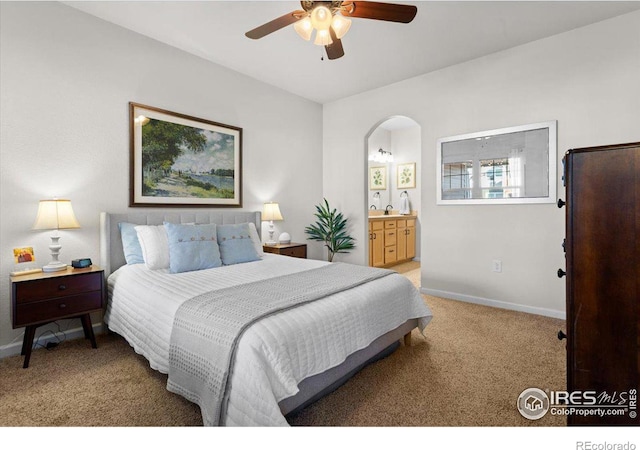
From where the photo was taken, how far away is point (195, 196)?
3408 millimetres

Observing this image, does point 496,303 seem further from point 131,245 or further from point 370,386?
point 131,245

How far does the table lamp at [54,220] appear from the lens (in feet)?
7.52

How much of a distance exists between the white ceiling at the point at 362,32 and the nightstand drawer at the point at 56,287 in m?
2.16

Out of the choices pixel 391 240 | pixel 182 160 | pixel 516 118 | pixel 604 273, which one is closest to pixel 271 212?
pixel 182 160

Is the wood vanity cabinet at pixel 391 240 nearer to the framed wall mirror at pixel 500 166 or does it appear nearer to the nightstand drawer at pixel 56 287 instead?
the framed wall mirror at pixel 500 166

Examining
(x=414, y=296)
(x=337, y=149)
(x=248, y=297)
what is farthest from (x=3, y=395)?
(x=337, y=149)

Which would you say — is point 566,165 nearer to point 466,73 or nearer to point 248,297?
point 248,297

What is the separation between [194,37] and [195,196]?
1517 mm

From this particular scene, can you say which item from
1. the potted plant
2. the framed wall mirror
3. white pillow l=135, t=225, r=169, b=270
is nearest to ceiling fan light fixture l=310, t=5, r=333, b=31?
white pillow l=135, t=225, r=169, b=270

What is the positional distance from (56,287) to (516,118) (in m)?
4.24

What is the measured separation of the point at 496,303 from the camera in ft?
11.3

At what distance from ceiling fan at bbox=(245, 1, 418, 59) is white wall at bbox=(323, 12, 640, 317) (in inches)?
74.8

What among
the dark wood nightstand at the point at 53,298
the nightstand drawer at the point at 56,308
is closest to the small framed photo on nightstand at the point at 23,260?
the dark wood nightstand at the point at 53,298

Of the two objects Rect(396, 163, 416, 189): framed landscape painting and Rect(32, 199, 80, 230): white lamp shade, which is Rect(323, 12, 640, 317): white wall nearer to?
Rect(396, 163, 416, 189): framed landscape painting
